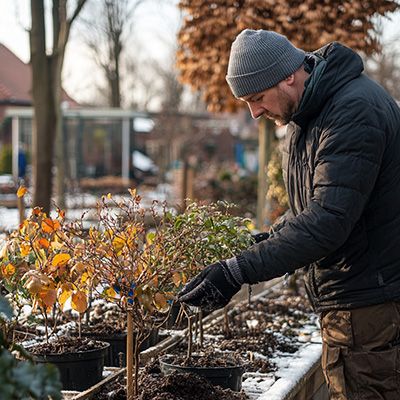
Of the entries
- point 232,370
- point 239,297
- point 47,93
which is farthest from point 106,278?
point 47,93

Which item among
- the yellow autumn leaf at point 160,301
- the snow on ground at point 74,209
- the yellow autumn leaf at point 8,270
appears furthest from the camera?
the snow on ground at point 74,209

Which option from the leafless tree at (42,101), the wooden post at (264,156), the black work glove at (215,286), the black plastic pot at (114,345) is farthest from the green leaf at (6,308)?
the leafless tree at (42,101)

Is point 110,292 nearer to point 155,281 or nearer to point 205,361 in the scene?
point 155,281

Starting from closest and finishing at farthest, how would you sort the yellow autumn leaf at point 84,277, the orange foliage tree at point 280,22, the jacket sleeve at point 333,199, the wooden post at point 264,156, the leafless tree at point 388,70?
the jacket sleeve at point 333,199
the yellow autumn leaf at point 84,277
the orange foliage tree at point 280,22
the wooden post at point 264,156
the leafless tree at point 388,70

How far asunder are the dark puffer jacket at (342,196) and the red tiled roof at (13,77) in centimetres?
860

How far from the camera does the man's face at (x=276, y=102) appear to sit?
3.22 m

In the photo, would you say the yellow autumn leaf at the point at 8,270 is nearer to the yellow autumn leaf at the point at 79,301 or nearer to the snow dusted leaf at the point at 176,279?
the yellow autumn leaf at the point at 79,301

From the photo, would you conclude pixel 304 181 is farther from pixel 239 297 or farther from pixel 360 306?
pixel 239 297

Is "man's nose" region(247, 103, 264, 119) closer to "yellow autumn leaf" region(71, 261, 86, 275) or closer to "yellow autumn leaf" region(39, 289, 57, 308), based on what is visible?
"yellow autumn leaf" region(71, 261, 86, 275)

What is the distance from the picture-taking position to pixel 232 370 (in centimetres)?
382

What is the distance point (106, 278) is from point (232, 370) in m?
0.74

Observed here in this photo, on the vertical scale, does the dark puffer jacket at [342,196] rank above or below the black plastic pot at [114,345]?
above

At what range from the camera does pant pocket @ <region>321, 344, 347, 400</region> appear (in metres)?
3.31

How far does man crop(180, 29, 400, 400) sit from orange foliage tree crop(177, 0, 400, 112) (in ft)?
15.3
